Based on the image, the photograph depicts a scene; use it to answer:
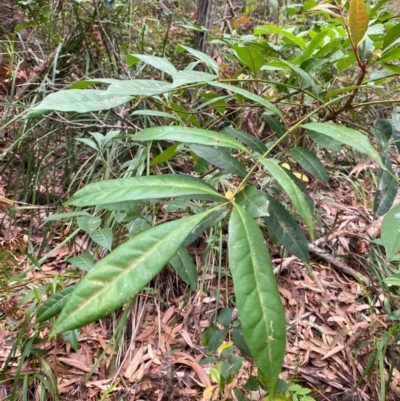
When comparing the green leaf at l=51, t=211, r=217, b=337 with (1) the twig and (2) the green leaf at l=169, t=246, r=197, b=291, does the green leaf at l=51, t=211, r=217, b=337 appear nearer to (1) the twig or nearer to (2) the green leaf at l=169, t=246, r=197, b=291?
(2) the green leaf at l=169, t=246, r=197, b=291

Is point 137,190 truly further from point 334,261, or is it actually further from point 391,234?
point 334,261

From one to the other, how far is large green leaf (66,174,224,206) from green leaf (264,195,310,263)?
0.16 meters

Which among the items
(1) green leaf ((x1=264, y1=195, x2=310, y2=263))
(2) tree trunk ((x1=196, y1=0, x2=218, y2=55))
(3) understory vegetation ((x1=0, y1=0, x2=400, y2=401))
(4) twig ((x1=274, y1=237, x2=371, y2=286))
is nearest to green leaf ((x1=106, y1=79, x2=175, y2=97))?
(3) understory vegetation ((x1=0, y1=0, x2=400, y2=401))

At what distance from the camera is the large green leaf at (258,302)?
0.29m

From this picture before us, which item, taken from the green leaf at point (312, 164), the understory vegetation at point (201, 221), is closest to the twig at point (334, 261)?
the understory vegetation at point (201, 221)

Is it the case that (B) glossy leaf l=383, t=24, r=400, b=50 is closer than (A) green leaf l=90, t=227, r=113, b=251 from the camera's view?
Yes

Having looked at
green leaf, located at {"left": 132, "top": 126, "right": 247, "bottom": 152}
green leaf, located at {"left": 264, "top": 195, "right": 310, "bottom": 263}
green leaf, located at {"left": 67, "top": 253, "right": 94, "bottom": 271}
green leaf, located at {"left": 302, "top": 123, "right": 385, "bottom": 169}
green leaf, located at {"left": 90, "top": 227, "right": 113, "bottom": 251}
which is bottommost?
green leaf, located at {"left": 67, "top": 253, "right": 94, "bottom": 271}

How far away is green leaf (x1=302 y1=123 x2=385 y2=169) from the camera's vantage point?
16.6 inches

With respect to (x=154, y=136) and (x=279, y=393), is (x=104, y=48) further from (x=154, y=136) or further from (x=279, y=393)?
(x=279, y=393)

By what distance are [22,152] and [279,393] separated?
1327 millimetres

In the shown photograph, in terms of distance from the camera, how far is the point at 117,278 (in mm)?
307

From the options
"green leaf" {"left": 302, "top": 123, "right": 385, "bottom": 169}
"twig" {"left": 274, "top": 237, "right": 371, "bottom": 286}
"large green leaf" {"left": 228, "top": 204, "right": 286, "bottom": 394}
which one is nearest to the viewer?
"large green leaf" {"left": 228, "top": 204, "right": 286, "bottom": 394}

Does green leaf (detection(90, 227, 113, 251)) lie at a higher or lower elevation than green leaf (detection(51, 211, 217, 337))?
lower

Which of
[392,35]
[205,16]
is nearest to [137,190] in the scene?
[392,35]
